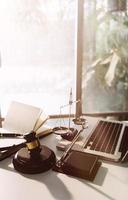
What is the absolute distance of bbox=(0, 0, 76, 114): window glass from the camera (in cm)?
303

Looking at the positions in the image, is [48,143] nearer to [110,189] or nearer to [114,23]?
[110,189]

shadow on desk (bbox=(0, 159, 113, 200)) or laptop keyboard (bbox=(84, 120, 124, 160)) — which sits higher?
laptop keyboard (bbox=(84, 120, 124, 160))

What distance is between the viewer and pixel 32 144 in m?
1.08

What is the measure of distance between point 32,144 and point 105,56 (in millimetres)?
2341

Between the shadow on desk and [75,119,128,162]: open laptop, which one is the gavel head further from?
[75,119,128,162]: open laptop

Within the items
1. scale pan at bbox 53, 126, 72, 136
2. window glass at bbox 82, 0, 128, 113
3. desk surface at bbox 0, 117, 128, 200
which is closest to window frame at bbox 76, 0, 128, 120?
window glass at bbox 82, 0, 128, 113

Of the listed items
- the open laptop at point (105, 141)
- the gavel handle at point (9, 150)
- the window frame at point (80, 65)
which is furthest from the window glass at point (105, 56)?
the gavel handle at point (9, 150)

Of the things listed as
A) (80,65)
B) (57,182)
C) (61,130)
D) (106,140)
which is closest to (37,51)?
(80,65)

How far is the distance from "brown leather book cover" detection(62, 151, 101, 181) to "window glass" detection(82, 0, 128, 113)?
220 cm

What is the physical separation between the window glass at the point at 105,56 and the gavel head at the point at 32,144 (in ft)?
7.29

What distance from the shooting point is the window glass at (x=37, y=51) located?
3027 millimetres

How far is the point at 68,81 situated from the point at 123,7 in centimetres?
105

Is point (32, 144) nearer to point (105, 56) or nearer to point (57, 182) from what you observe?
point (57, 182)

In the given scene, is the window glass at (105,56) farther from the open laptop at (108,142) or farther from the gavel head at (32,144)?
the gavel head at (32,144)
